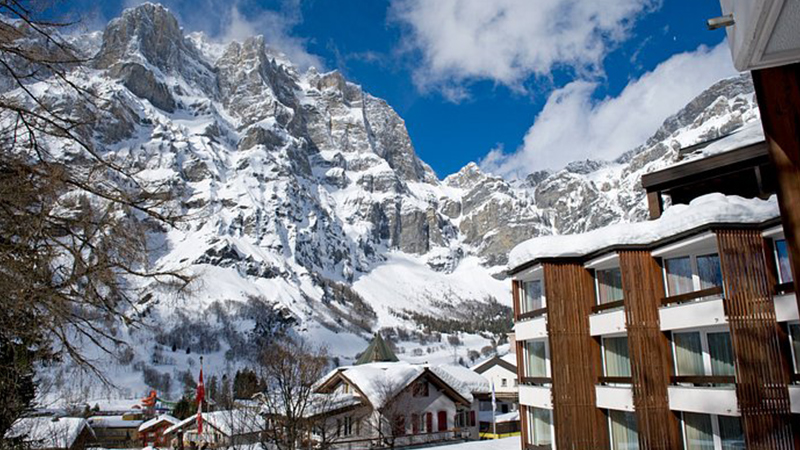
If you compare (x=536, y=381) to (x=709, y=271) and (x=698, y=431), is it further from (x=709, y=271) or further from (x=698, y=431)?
(x=709, y=271)

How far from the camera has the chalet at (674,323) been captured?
54.0ft

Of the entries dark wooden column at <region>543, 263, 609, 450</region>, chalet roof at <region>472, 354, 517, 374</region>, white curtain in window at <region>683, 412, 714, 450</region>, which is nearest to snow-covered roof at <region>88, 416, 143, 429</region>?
chalet roof at <region>472, 354, 517, 374</region>

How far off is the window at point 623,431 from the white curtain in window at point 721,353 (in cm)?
337

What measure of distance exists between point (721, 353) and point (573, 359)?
16.9ft

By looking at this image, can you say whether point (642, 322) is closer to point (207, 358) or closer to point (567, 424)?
point (567, 424)

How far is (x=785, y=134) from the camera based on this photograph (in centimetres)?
322

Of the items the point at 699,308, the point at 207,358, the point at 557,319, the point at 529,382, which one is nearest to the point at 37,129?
the point at 699,308

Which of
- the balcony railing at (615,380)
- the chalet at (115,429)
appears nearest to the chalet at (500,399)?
the balcony railing at (615,380)

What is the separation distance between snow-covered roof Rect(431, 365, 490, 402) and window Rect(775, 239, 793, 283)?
90.3ft

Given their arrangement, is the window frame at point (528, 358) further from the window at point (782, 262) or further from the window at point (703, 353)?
the window at point (782, 262)

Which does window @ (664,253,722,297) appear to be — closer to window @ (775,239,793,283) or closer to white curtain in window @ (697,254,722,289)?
white curtain in window @ (697,254,722,289)

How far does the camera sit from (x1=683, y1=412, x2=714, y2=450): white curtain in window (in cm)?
1758

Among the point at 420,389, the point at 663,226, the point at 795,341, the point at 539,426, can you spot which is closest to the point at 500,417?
the point at 420,389

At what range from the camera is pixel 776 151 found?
3.21 m
